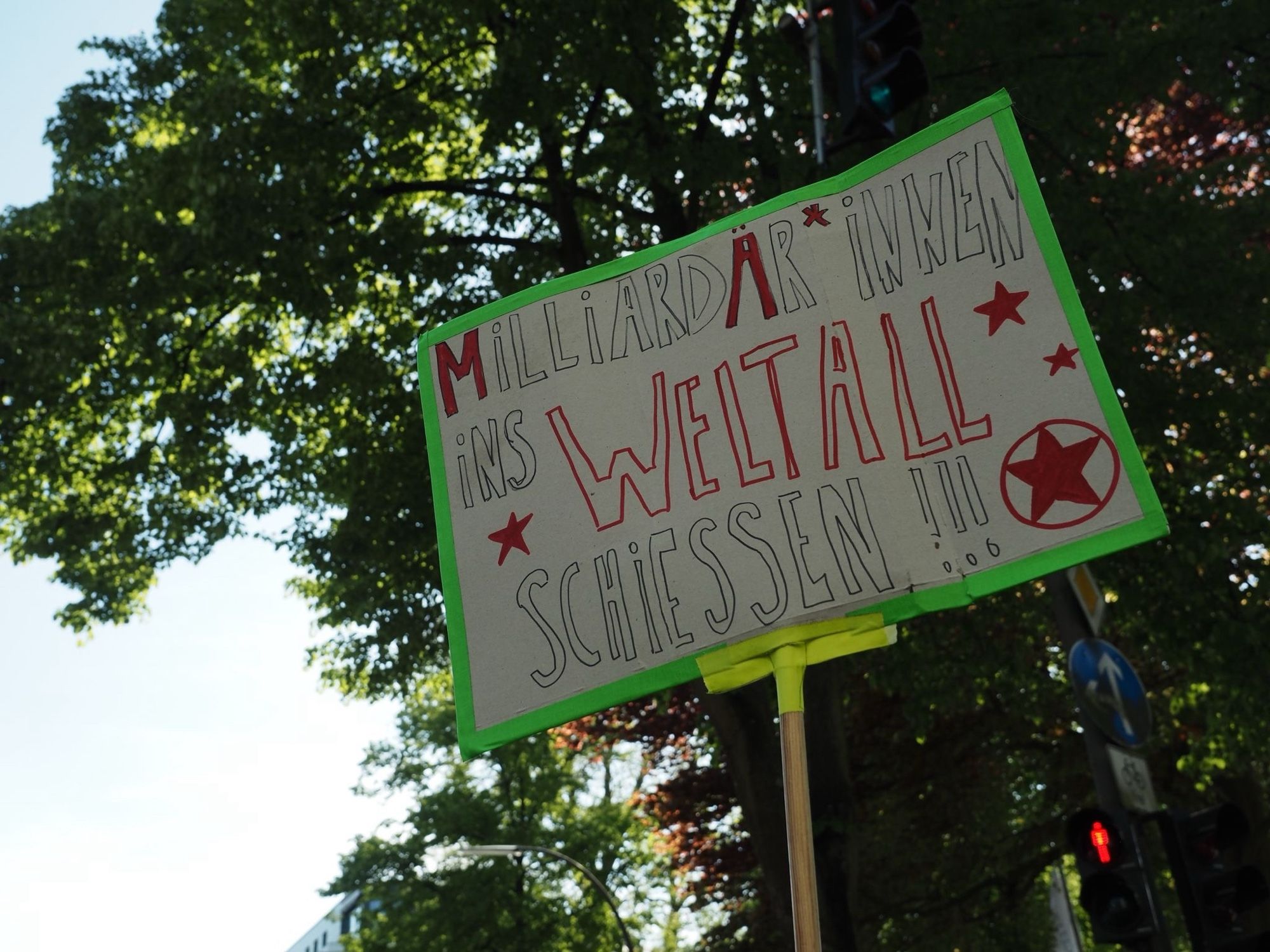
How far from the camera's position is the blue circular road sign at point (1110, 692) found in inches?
230

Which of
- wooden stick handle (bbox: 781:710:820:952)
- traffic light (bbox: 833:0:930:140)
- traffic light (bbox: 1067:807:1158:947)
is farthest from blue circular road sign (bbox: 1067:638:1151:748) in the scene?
wooden stick handle (bbox: 781:710:820:952)

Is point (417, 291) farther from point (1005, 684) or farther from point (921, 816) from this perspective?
point (921, 816)

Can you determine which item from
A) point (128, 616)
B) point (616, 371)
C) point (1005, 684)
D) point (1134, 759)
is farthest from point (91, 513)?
point (616, 371)

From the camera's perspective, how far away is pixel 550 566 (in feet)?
9.21

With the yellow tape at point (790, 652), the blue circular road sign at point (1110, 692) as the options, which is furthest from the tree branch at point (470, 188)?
the yellow tape at point (790, 652)

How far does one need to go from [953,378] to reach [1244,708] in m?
7.97

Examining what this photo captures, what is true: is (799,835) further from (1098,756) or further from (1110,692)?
(1110,692)

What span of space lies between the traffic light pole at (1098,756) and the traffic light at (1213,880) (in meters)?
0.37

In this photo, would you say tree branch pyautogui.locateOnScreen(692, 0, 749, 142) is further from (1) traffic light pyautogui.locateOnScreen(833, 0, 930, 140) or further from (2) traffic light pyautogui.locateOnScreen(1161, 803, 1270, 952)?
(2) traffic light pyautogui.locateOnScreen(1161, 803, 1270, 952)

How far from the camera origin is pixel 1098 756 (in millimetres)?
5855

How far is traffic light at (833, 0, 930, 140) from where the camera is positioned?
574 cm

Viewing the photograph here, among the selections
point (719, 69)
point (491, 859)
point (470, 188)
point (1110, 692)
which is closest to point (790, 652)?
point (1110, 692)

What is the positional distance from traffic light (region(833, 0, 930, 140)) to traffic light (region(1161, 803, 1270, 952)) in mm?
3627

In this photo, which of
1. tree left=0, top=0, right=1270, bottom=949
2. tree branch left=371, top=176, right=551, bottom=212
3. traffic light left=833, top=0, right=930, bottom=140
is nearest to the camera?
traffic light left=833, top=0, right=930, bottom=140
